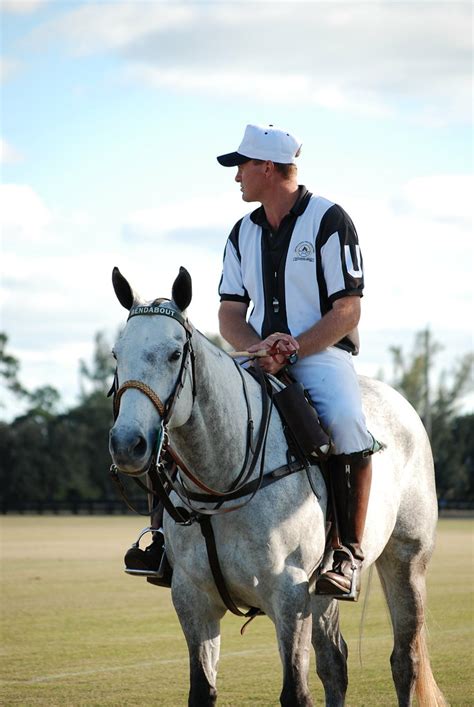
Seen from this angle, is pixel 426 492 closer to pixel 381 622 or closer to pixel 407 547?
pixel 407 547

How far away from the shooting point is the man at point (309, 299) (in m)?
6.50

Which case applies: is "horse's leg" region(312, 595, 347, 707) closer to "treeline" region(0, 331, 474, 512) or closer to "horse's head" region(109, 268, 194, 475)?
"horse's head" region(109, 268, 194, 475)

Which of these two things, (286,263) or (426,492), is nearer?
(286,263)

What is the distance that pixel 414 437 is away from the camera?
26.4ft

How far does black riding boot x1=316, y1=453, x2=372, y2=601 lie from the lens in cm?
641

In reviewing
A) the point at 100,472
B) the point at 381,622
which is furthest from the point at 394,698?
the point at 100,472

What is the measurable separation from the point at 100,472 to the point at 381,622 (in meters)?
58.4

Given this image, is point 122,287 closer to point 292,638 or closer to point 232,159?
point 232,159

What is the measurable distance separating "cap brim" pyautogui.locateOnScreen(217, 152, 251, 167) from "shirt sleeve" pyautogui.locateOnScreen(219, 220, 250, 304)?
0.49m

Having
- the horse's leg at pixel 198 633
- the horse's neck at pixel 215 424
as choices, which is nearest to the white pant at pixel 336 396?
the horse's neck at pixel 215 424

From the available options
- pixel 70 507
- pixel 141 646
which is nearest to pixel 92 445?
pixel 70 507

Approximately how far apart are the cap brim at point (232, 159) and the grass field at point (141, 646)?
3997 mm

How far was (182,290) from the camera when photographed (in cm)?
539

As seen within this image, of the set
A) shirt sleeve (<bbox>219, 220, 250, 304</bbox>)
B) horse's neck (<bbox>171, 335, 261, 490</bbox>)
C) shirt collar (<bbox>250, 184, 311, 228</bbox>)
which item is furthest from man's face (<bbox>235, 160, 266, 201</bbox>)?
horse's neck (<bbox>171, 335, 261, 490</bbox>)
